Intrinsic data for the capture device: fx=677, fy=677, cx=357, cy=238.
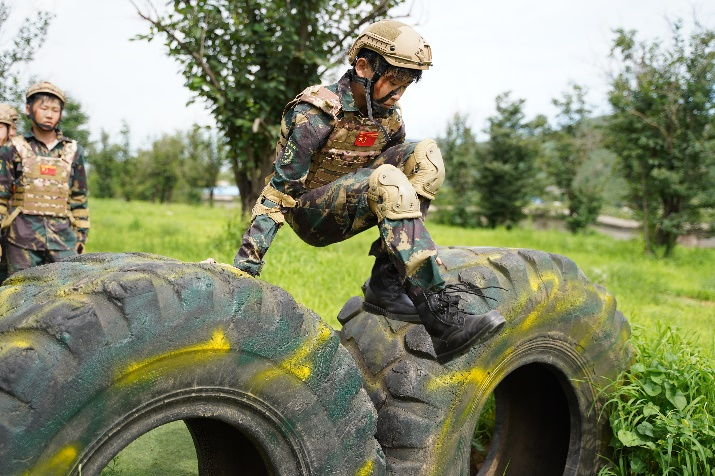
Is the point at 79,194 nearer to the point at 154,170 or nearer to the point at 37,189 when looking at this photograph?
the point at 37,189

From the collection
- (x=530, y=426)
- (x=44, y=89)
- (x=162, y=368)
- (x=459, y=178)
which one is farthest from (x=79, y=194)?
(x=459, y=178)

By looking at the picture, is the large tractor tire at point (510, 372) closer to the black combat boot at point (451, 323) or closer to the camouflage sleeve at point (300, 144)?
the black combat boot at point (451, 323)

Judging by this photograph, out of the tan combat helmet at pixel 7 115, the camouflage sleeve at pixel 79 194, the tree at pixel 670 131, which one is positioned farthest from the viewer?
the tree at pixel 670 131

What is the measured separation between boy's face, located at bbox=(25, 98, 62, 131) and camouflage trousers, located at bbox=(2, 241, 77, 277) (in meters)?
1.00

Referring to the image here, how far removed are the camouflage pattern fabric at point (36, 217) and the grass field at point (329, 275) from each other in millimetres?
2022

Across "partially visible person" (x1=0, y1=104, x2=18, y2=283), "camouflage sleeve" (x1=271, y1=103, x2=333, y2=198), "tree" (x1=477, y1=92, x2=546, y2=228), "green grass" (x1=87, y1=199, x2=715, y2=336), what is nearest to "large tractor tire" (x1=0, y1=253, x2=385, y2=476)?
"camouflage sleeve" (x1=271, y1=103, x2=333, y2=198)

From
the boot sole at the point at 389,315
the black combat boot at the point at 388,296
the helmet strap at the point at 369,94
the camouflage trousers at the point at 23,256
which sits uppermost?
the helmet strap at the point at 369,94

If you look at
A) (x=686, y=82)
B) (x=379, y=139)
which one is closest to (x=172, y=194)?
(x=686, y=82)

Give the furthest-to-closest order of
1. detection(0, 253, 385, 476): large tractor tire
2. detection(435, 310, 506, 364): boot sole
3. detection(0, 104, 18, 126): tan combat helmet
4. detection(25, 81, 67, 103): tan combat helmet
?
1. detection(0, 104, 18, 126): tan combat helmet
2. detection(25, 81, 67, 103): tan combat helmet
3. detection(435, 310, 506, 364): boot sole
4. detection(0, 253, 385, 476): large tractor tire

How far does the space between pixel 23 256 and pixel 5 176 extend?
652mm

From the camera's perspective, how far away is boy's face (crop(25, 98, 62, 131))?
17.5ft

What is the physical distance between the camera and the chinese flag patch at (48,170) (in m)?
5.48

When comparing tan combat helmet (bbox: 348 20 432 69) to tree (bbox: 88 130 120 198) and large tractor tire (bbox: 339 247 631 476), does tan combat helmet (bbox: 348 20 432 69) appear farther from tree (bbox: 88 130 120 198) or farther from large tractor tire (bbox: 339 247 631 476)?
tree (bbox: 88 130 120 198)

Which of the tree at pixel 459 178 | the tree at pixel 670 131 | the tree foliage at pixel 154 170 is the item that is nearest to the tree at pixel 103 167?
the tree foliage at pixel 154 170
